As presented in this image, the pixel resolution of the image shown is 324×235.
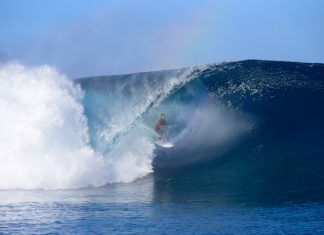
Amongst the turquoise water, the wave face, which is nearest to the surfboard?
the wave face

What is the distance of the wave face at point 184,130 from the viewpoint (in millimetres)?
14328

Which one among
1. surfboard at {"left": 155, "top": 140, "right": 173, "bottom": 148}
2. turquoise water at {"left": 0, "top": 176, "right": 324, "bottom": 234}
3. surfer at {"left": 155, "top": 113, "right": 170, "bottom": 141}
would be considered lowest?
turquoise water at {"left": 0, "top": 176, "right": 324, "bottom": 234}

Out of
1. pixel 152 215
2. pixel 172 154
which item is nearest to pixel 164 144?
pixel 172 154

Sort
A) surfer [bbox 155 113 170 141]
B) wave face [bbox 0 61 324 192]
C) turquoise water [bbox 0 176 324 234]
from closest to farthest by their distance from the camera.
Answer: turquoise water [bbox 0 176 324 234] < wave face [bbox 0 61 324 192] < surfer [bbox 155 113 170 141]

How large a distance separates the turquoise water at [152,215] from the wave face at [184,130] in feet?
6.83

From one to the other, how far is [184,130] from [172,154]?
4.96 feet

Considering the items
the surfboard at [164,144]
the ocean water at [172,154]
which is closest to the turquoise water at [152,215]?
the ocean water at [172,154]

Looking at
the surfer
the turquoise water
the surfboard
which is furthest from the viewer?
the surfer

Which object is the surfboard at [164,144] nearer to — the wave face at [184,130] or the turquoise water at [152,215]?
the wave face at [184,130]

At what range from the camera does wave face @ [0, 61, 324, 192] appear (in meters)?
14.3

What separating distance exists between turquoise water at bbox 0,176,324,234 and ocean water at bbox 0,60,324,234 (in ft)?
0.07

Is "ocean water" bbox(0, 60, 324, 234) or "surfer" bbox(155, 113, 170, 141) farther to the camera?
"surfer" bbox(155, 113, 170, 141)

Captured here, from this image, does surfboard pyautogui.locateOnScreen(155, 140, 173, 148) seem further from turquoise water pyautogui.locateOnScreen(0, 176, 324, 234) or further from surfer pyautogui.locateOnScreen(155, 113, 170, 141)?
turquoise water pyautogui.locateOnScreen(0, 176, 324, 234)

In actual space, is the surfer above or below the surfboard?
above
